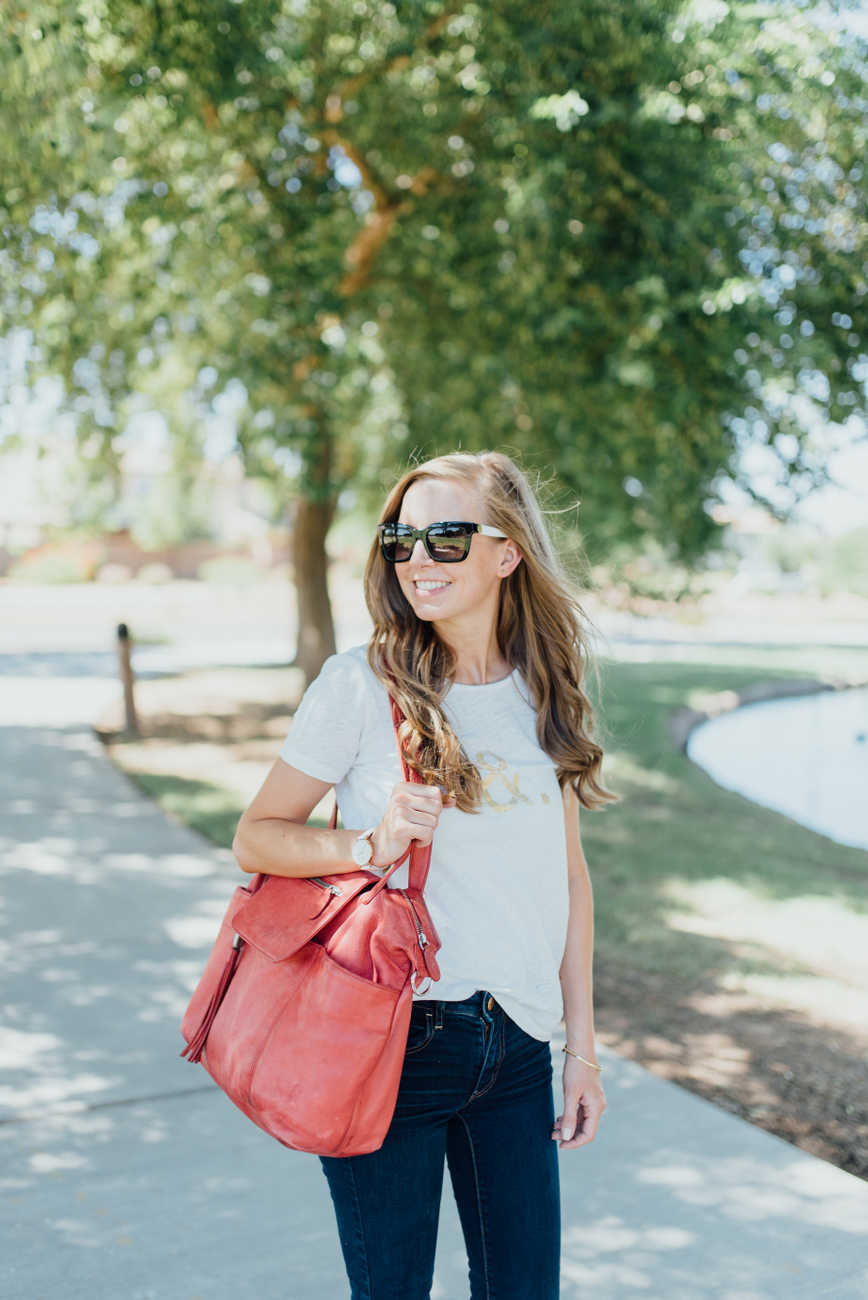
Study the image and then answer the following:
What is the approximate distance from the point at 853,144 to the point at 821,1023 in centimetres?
529

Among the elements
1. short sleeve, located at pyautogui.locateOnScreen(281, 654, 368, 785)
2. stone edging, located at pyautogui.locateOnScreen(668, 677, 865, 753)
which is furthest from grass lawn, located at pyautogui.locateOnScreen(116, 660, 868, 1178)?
stone edging, located at pyautogui.locateOnScreen(668, 677, 865, 753)

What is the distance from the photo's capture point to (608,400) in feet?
29.0

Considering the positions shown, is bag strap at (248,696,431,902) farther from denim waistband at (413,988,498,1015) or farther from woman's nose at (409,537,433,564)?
Result: woman's nose at (409,537,433,564)

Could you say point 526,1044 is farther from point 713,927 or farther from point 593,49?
point 593,49

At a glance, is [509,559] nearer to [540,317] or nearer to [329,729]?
[329,729]

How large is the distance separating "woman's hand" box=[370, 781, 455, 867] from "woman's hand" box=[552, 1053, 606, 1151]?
614 mm

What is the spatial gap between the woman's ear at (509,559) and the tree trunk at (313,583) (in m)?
11.6

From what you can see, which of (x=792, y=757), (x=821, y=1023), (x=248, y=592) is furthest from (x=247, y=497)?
(x=821, y=1023)

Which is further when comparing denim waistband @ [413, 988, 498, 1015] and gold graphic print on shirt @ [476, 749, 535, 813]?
gold graphic print on shirt @ [476, 749, 535, 813]

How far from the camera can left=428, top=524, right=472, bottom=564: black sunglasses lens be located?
1.91m

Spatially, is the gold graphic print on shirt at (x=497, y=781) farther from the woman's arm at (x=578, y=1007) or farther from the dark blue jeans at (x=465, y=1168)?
the dark blue jeans at (x=465, y=1168)

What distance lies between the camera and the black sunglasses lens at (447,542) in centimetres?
191

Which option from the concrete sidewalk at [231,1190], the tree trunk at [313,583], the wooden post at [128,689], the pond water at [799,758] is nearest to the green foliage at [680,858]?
the pond water at [799,758]

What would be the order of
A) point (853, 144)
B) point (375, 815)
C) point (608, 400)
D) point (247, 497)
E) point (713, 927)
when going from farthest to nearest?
point (247, 497)
point (608, 400)
point (853, 144)
point (713, 927)
point (375, 815)
